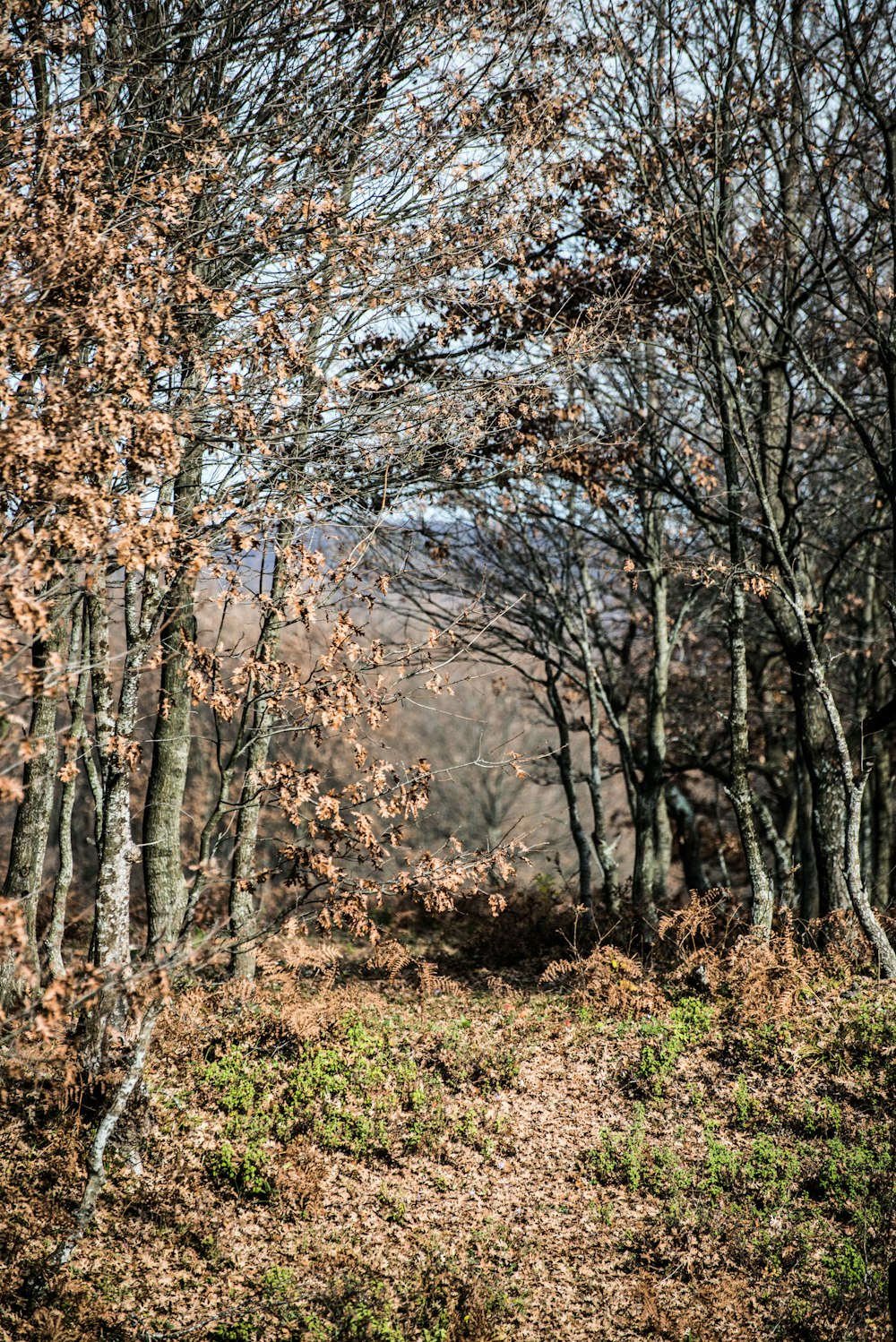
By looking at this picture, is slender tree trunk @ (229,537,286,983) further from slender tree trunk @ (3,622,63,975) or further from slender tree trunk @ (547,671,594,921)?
slender tree trunk @ (547,671,594,921)

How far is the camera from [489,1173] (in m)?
6.87

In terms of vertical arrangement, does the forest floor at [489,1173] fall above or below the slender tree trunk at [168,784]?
below

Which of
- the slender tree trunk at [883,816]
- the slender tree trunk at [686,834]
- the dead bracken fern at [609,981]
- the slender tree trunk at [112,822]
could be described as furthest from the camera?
the slender tree trunk at [686,834]

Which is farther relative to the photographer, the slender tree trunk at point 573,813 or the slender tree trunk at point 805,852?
the slender tree trunk at point 573,813

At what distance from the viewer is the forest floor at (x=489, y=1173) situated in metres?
5.66

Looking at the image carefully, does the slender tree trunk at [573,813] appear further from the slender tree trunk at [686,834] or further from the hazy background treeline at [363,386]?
the slender tree trunk at [686,834]

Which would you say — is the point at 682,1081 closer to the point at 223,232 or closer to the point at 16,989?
the point at 16,989

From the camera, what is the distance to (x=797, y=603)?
29.6 ft

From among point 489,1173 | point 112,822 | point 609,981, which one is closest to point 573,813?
point 609,981

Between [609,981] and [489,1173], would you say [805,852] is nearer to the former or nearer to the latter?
[609,981]

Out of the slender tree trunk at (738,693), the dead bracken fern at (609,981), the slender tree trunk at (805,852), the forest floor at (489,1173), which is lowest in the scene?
the forest floor at (489,1173)

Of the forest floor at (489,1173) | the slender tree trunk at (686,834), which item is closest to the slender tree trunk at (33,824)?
the forest floor at (489,1173)

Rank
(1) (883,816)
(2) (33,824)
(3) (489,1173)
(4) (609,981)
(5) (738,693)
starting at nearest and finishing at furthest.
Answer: (3) (489,1173) → (2) (33,824) → (4) (609,981) → (5) (738,693) → (1) (883,816)

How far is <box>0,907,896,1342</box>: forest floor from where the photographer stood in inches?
223
